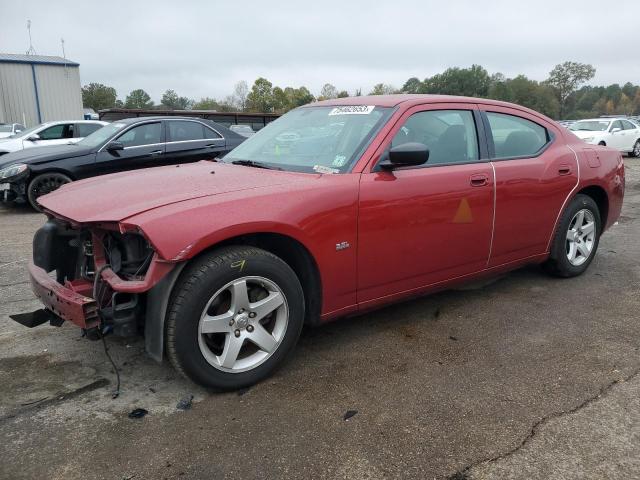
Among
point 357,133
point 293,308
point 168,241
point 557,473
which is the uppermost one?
point 357,133

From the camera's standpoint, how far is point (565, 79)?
91.8 meters

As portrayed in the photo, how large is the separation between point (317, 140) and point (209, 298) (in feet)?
4.75

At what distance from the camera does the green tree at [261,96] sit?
7431 cm

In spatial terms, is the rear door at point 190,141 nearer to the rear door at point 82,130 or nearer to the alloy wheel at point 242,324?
the rear door at point 82,130

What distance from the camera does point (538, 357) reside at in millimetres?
3119

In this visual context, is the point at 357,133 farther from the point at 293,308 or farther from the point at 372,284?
the point at 293,308

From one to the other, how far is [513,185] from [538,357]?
1.29 m

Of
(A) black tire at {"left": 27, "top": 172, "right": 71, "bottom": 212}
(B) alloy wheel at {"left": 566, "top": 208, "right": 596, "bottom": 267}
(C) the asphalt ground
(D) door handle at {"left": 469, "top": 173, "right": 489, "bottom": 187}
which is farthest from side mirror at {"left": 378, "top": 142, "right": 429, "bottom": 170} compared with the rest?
(A) black tire at {"left": 27, "top": 172, "right": 71, "bottom": 212}

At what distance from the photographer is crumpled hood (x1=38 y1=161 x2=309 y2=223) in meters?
2.63

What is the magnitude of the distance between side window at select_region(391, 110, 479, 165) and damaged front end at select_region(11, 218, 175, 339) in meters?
1.74

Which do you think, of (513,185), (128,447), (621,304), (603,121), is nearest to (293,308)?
(128,447)

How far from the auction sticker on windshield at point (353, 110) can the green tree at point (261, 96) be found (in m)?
73.1

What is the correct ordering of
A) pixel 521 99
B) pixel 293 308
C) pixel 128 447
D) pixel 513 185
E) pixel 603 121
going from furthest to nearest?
pixel 521 99 < pixel 603 121 < pixel 513 185 < pixel 293 308 < pixel 128 447

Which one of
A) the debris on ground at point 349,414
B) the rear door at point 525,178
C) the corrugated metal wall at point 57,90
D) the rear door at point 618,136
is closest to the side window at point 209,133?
the rear door at point 525,178
